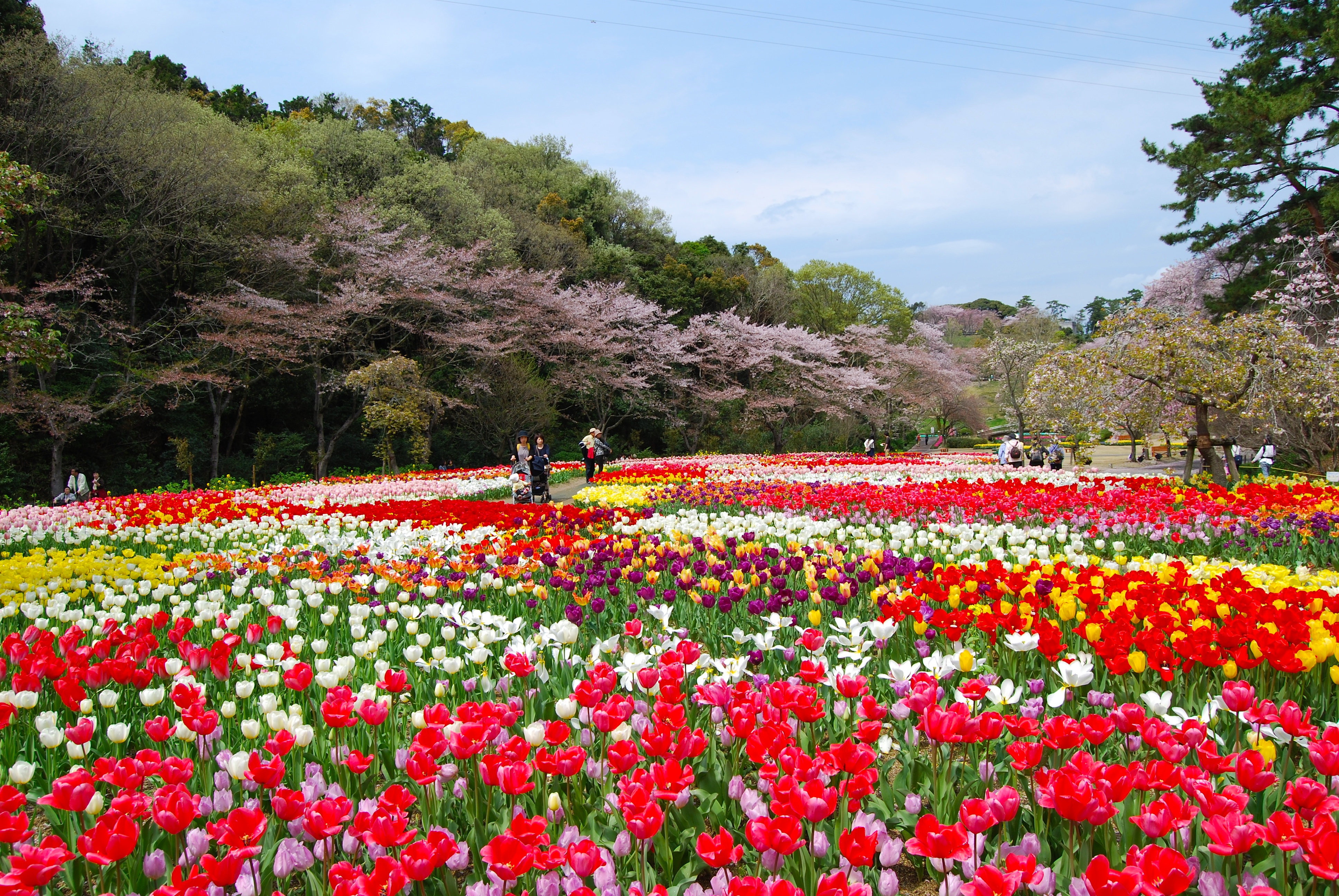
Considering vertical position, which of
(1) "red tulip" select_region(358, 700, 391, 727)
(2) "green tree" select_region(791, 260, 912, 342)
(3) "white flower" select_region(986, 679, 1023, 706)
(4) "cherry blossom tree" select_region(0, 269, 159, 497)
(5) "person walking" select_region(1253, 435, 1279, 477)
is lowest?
(5) "person walking" select_region(1253, 435, 1279, 477)

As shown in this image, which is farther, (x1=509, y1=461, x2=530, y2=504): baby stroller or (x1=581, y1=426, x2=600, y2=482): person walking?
(x1=581, y1=426, x2=600, y2=482): person walking

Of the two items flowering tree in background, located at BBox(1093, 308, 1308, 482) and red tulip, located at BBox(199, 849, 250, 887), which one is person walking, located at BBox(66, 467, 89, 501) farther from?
flowering tree in background, located at BBox(1093, 308, 1308, 482)

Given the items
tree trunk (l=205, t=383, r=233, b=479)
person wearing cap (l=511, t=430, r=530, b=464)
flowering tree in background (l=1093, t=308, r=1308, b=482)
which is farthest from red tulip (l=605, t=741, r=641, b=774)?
tree trunk (l=205, t=383, r=233, b=479)

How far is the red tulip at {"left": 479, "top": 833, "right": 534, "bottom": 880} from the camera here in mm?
1479

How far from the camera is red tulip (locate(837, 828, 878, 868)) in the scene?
1505mm

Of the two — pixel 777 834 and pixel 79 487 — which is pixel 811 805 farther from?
pixel 79 487

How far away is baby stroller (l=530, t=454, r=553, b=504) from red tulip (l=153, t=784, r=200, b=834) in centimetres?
1010

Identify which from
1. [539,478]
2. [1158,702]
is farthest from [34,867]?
[539,478]

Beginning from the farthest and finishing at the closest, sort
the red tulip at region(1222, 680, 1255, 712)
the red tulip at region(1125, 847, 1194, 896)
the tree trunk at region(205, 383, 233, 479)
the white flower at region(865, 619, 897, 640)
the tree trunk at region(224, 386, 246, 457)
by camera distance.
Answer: the tree trunk at region(224, 386, 246, 457), the tree trunk at region(205, 383, 233, 479), the white flower at region(865, 619, 897, 640), the red tulip at region(1222, 680, 1255, 712), the red tulip at region(1125, 847, 1194, 896)

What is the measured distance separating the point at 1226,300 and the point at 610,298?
19977 millimetres

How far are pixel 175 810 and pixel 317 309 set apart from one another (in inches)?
818

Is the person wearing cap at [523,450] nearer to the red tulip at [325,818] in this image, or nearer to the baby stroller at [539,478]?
the baby stroller at [539,478]

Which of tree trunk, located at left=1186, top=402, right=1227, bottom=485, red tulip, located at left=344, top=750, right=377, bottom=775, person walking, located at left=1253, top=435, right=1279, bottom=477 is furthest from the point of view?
person walking, located at left=1253, top=435, right=1279, bottom=477

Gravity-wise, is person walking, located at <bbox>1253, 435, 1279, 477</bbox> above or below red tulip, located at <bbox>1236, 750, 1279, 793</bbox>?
below
